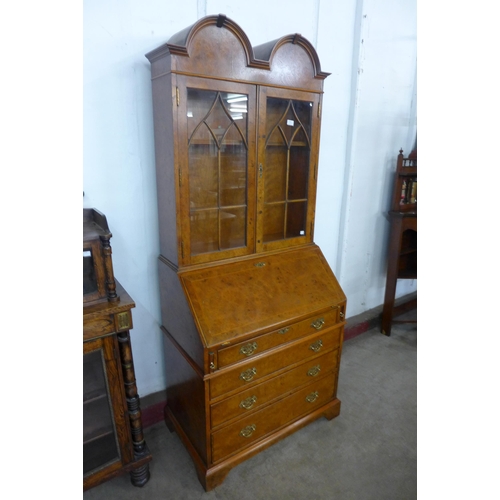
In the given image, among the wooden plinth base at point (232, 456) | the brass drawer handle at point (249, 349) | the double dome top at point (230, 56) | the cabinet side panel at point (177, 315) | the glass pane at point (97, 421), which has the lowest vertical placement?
the wooden plinth base at point (232, 456)

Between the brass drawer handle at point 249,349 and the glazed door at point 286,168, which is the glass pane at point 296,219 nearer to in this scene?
the glazed door at point 286,168

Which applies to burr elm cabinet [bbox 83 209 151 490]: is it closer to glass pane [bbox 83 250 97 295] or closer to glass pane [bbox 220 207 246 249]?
glass pane [bbox 83 250 97 295]

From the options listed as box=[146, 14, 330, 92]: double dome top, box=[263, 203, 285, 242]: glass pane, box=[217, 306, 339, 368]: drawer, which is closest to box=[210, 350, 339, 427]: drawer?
box=[217, 306, 339, 368]: drawer

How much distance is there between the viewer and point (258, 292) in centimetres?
162

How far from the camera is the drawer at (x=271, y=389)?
5.04 ft

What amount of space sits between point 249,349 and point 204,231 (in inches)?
22.8

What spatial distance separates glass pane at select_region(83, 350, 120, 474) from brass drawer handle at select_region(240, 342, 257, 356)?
59 centimetres

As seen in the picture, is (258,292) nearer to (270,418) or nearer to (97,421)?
(270,418)

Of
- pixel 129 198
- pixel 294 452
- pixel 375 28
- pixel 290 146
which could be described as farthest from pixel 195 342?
pixel 375 28

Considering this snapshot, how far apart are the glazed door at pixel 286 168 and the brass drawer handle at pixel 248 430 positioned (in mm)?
870

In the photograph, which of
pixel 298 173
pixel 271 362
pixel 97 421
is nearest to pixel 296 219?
pixel 298 173

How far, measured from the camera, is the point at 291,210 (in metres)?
1.86

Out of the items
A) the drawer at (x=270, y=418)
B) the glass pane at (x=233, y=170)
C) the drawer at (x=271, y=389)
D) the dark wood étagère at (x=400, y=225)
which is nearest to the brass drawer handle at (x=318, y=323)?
the drawer at (x=271, y=389)
